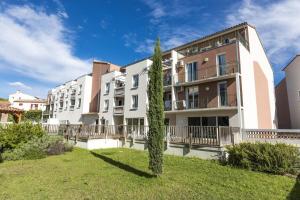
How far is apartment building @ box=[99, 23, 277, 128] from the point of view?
19734 millimetres

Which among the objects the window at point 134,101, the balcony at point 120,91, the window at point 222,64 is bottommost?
the window at point 134,101

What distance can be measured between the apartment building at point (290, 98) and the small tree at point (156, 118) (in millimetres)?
22272

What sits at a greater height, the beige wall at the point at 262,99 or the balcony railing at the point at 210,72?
the balcony railing at the point at 210,72

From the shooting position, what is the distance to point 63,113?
4403cm

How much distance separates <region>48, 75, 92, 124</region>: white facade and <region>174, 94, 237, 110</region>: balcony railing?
21.7m

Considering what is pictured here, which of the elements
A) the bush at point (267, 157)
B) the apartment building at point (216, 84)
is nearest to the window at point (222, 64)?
the apartment building at point (216, 84)

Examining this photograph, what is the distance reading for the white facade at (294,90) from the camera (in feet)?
80.0

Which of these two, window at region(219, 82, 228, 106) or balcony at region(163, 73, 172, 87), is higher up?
balcony at region(163, 73, 172, 87)

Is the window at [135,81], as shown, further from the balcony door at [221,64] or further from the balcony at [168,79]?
the balcony door at [221,64]

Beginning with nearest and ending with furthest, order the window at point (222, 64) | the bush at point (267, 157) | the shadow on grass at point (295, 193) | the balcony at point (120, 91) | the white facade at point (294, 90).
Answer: the shadow on grass at point (295, 193) → the bush at point (267, 157) → the window at point (222, 64) → the white facade at point (294, 90) → the balcony at point (120, 91)

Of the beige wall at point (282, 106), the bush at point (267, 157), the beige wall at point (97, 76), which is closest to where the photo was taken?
the bush at point (267, 157)

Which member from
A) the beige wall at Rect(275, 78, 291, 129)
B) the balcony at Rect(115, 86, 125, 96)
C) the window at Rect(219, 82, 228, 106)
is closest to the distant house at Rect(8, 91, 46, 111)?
the balcony at Rect(115, 86, 125, 96)

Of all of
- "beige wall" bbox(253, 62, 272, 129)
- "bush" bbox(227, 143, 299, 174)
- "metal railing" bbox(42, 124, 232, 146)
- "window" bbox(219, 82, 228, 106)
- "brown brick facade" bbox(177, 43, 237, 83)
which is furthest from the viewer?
"beige wall" bbox(253, 62, 272, 129)

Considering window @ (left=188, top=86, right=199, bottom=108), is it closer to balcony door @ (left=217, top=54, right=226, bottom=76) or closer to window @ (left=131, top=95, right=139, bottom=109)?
balcony door @ (left=217, top=54, right=226, bottom=76)
